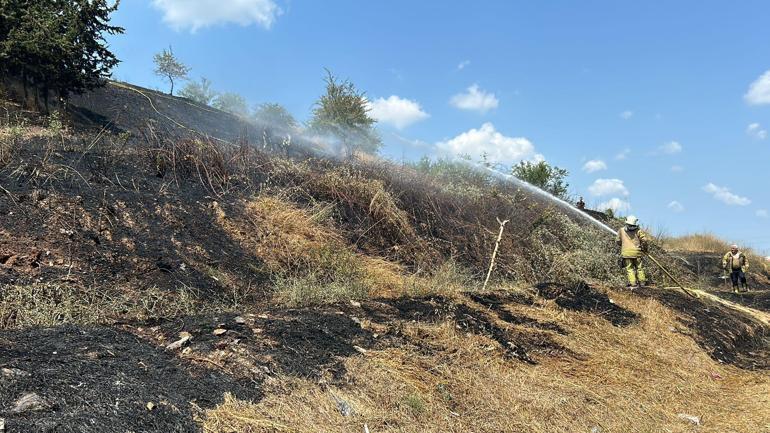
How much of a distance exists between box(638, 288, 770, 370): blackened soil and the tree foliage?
11839mm

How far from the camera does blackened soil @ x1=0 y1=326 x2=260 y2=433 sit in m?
2.36

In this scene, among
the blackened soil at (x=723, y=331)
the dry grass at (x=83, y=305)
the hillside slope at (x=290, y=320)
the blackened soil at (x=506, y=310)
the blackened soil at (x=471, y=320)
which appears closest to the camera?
the hillside slope at (x=290, y=320)

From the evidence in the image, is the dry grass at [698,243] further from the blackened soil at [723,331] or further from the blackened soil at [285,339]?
the blackened soil at [285,339]

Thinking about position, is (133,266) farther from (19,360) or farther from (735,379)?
(735,379)

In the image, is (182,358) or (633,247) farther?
(633,247)

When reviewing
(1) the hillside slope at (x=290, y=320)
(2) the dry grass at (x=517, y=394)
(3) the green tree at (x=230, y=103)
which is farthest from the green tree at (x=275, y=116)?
(2) the dry grass at (x=517, y=394)

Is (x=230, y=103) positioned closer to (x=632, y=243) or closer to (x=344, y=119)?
(x=344, y=119)

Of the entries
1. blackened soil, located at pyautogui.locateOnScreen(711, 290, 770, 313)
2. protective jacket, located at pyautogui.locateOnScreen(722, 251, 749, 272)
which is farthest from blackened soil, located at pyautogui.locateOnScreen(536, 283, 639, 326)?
protective jacket, located at pyautogui.locateOnScreen(722, 251, 749, 272)

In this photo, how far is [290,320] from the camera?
13.9ft

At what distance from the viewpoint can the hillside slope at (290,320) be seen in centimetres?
295

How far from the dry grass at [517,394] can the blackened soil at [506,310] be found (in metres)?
0.30

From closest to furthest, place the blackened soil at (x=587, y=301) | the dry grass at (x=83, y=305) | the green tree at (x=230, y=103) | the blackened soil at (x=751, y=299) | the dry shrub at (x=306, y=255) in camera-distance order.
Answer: the dry grass at (x=83, y=305)
the dry shrub at (x=306, y=255)
the blackened soil at (x=587, y=301)
the blackened soil at (x=751, y=299)
the green tree at (x=230, y=103)

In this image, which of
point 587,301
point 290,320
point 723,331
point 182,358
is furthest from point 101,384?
point 723,331

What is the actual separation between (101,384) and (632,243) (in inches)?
375
